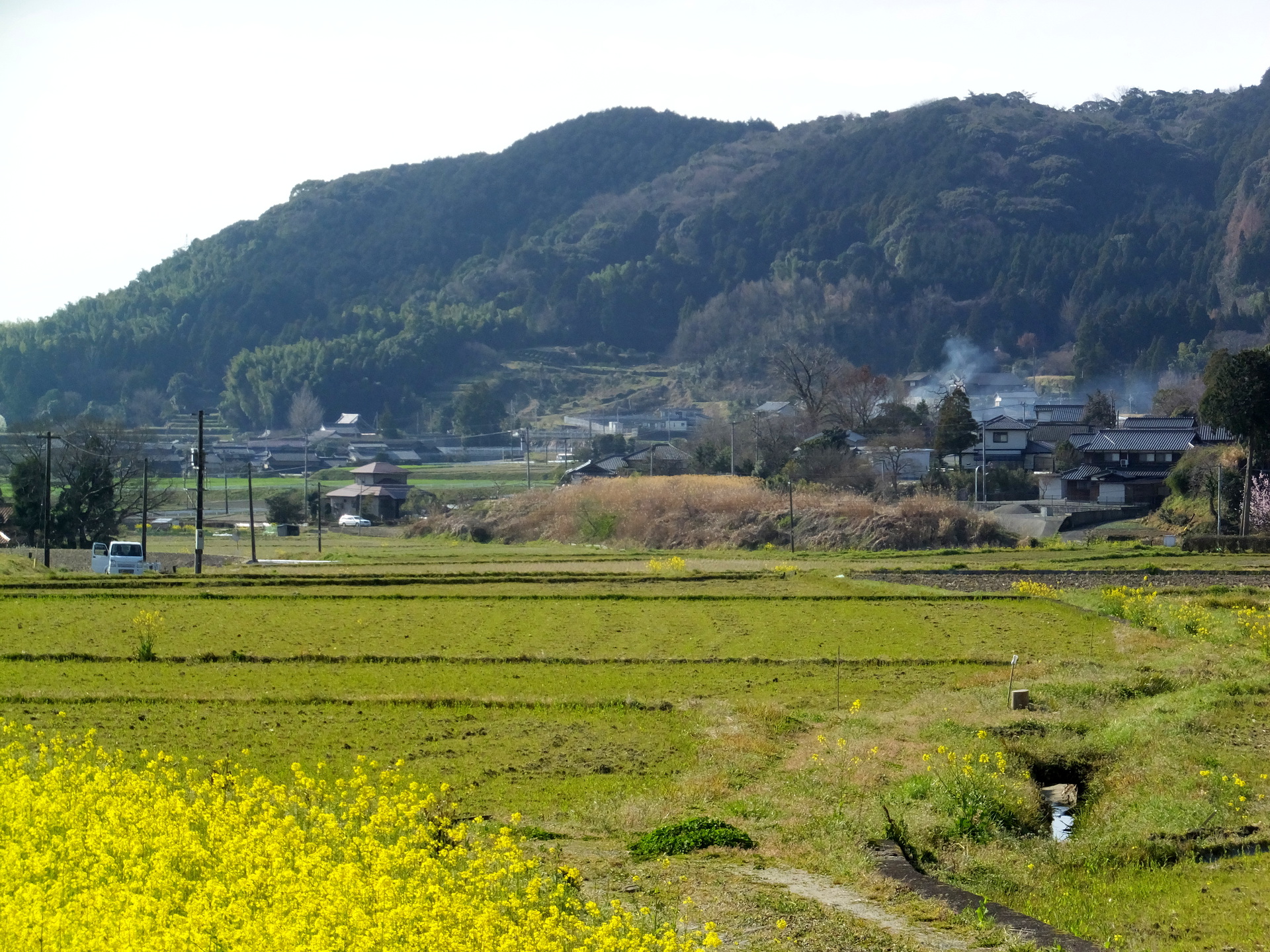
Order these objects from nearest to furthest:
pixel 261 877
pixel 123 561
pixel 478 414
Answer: pixel 261 877 → pixel 123 561 → pixel 478 414

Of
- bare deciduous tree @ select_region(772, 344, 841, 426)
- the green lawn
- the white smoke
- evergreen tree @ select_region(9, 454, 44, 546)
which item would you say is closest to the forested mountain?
the white smoke

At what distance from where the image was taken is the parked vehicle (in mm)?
34469

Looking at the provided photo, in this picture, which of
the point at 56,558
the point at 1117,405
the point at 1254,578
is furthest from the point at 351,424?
the point at 1254,578

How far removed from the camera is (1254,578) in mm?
29000

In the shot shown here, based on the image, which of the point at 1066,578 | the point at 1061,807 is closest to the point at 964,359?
the point at 1066,578

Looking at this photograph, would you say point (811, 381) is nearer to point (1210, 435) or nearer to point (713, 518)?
point (1210, 435)

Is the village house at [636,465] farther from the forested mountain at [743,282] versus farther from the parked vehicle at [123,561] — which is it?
the forested mountain at [743,282]

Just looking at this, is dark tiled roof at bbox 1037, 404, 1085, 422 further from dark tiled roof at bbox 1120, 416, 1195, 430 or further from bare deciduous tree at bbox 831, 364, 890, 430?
dark tiled roof at bbox 1120, 416, 1195, 430

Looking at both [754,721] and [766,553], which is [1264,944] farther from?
[766,553]

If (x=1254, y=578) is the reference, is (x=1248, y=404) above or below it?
above

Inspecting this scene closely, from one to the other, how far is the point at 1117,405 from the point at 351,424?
Answer: 6736 cm

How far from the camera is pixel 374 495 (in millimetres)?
68312

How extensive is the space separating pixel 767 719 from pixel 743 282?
155 m

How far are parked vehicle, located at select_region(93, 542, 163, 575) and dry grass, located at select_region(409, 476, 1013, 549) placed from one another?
19270 mm
